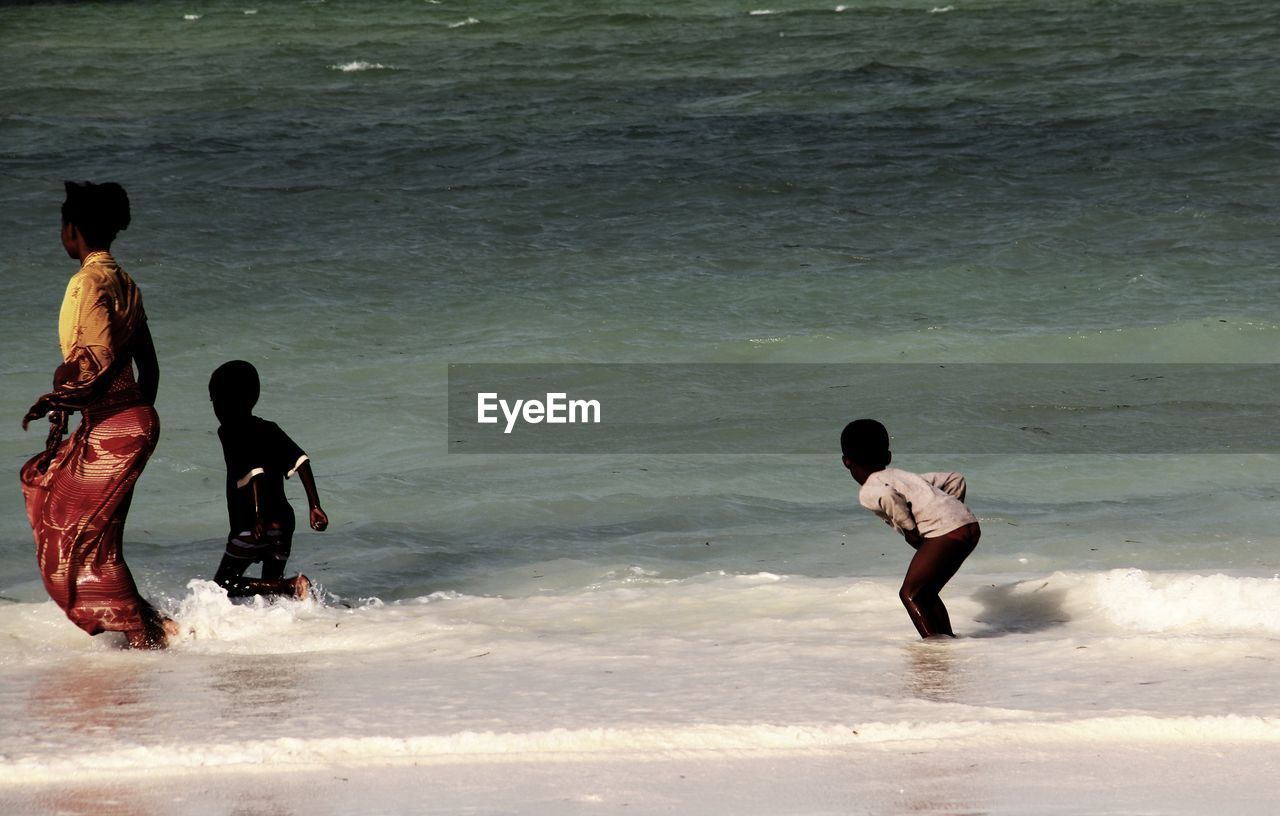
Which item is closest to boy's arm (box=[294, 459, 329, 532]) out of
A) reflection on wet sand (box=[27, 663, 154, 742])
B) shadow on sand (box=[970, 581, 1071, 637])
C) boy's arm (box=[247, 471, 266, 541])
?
boy's arm (box=[247, 471, 266, 541])

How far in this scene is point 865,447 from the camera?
5156mm

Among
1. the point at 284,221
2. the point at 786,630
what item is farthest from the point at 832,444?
the point at 284,221

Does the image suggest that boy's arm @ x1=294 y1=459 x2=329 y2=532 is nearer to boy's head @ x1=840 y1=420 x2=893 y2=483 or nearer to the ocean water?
the ocean water

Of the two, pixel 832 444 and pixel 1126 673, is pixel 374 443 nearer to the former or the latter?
pixel 832 444

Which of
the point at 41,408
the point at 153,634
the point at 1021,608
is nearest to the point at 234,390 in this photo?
the point at 41,408

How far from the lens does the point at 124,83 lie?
A: 24984mm

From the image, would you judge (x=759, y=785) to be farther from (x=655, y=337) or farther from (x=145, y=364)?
(x=655, y=337)

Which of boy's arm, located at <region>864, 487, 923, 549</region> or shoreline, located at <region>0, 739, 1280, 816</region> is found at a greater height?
boy's arm, located at <region>864, 487, 923, 549</region>

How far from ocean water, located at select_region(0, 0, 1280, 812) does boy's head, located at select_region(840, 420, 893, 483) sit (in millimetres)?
563

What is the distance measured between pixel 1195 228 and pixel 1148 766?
11319 mm

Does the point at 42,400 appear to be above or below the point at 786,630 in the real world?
above

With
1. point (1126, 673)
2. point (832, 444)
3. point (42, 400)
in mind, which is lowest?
point (832, 444)

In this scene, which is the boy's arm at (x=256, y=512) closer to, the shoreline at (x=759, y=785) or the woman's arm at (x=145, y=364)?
the woman's arm at (x=145, y=364)

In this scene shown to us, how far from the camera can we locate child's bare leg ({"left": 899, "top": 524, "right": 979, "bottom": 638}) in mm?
5121
